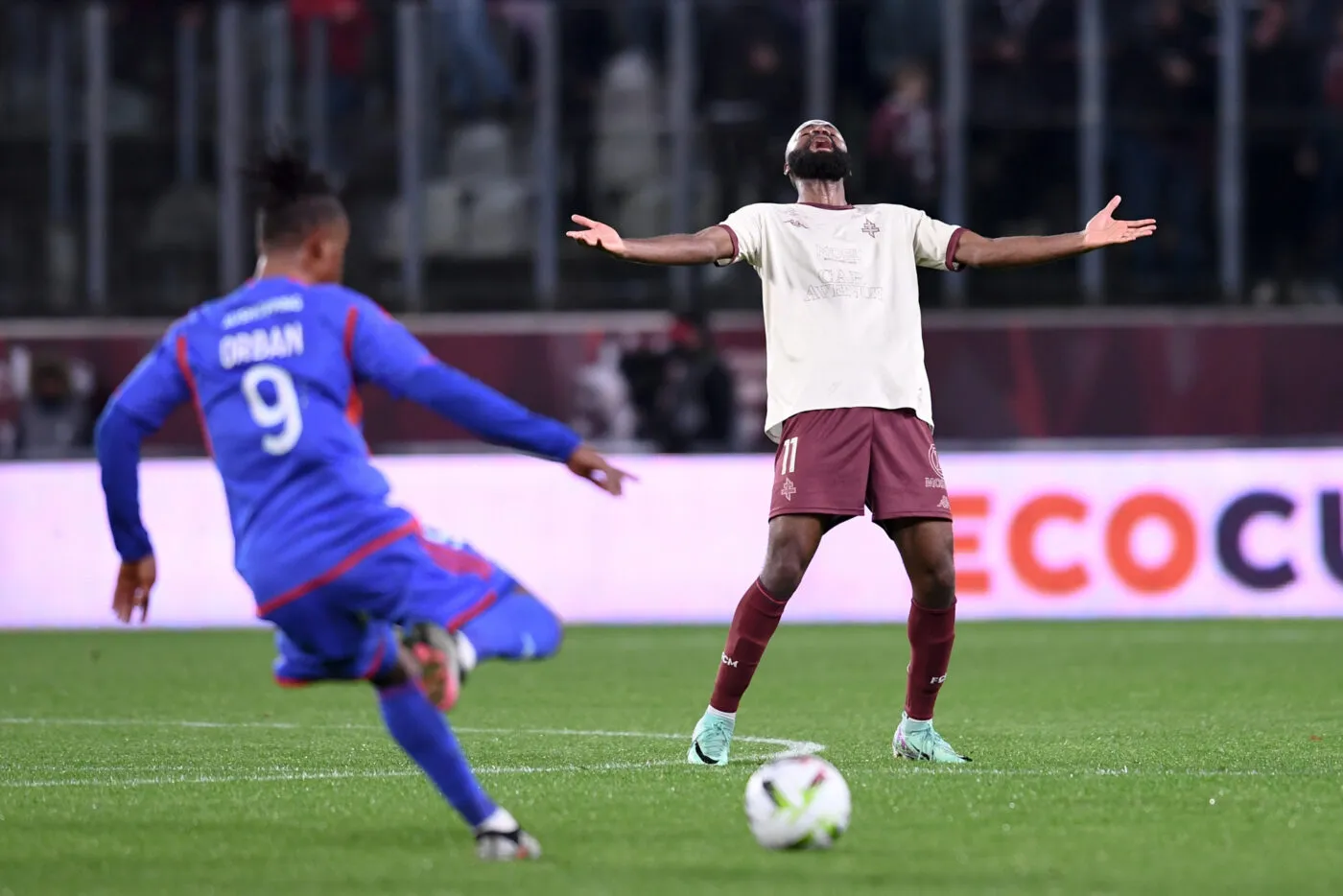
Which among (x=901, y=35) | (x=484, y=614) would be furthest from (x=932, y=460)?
(x=901, y=35)

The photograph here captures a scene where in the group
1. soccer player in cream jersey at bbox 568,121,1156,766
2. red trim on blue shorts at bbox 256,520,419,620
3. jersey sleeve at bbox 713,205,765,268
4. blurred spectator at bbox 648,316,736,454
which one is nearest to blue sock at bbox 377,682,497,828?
red trim on blue shorts at bbox 256,520,419,620

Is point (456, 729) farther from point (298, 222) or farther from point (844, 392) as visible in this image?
point (298, 222)

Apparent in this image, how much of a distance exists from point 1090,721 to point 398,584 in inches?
176

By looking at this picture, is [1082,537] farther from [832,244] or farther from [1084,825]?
[1084,825]

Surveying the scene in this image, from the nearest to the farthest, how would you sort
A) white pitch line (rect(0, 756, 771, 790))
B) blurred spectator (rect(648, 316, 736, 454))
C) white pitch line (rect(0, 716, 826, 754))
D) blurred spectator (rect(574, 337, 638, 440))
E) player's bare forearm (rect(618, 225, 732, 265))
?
player's bare forearm (rect(618, 225, 732, 265)) < white pitch line (rect(0, 756, 771, 790)) < white pitch line (rect(0, 716, 826, 754)) < blurred spectator (rect(648, 316, 736, 454)) < blurred spectator (rect(574, 337, 638, 440))

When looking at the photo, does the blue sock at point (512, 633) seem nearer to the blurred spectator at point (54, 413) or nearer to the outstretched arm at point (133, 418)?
the outstretched arm at point (133, 418)

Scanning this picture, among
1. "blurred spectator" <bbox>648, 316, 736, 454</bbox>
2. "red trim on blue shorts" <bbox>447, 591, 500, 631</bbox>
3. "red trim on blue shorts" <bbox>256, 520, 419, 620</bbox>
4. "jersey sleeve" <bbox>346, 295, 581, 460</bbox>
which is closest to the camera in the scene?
"jersey sleeve" <bbox>346, 295, 581, 460</bbox>

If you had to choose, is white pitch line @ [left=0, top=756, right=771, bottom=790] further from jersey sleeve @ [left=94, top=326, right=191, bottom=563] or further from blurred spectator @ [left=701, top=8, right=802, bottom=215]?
blurred spectator @ [left=701, top=8, right=802, bottom=215]

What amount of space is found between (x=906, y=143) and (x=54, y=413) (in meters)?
7.37

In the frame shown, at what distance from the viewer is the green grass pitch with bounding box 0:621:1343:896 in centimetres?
548

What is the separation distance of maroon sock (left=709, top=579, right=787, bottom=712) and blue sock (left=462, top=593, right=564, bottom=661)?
221 centimetres

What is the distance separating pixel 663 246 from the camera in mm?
7273

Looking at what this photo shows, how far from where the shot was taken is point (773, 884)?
531 cm

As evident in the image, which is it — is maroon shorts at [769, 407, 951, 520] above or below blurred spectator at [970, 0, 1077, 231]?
below
